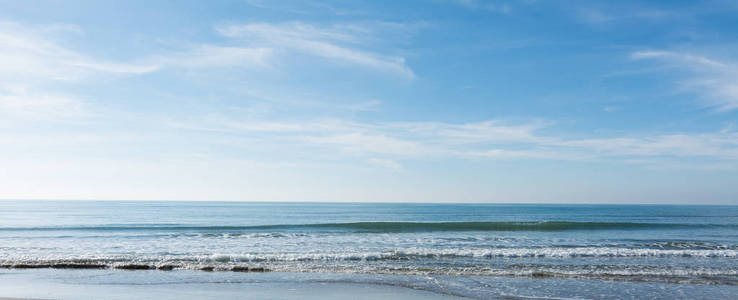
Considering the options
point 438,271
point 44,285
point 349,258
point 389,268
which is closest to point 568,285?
point 438,271

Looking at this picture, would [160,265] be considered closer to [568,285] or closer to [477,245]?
[568,285]

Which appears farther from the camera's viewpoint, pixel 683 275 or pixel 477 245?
pixel 477 245

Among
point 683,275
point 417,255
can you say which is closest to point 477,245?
point 417,255

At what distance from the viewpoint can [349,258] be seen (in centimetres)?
1772

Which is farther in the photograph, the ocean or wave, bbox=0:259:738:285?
wave, bbox=0:259:738:285

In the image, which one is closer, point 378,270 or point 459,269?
point 378,270

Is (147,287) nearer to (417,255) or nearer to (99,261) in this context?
(99,261)

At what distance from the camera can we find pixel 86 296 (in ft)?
35.4

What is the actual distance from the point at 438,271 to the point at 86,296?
32.3 ft

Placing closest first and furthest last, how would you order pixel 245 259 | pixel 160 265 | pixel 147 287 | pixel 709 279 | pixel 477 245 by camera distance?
1. pixel 147 287
2. pixel 709 279
3. pixel 160 265
4. pixel 245 259
5. pixel 477 245

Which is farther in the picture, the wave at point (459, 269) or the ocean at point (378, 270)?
the wave at point (459, 269)

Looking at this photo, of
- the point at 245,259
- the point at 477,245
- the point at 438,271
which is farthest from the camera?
the point at 477,245

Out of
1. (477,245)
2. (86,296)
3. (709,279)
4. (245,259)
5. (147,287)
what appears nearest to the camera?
(86,296)

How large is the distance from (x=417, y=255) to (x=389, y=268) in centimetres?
338
